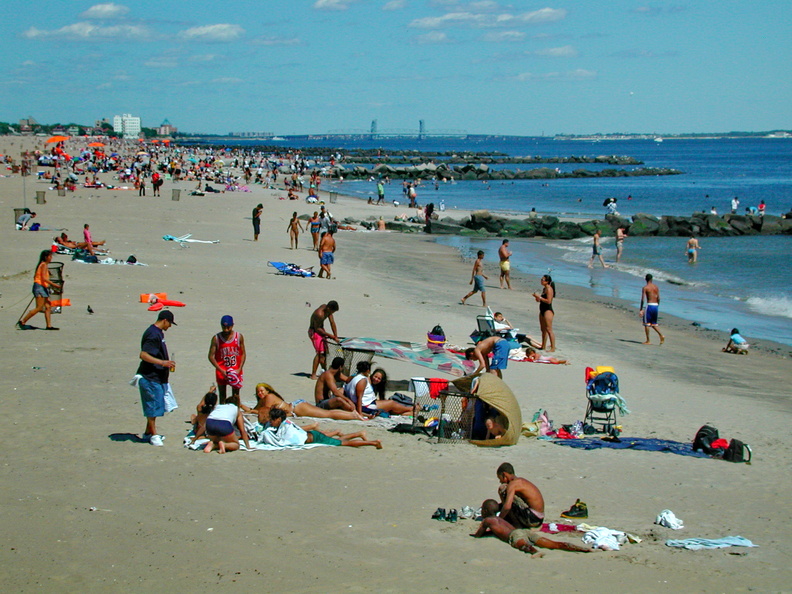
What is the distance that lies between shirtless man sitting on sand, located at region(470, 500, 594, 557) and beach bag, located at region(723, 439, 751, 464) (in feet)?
10.4

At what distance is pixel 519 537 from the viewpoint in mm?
6312

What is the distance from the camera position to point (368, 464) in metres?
8.05

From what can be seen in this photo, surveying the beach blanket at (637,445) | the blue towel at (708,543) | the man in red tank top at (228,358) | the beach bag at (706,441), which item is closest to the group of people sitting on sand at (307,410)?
the man in red tank top at (228,358)

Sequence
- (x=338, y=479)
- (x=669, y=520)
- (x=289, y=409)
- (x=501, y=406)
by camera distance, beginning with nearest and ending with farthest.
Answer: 1. (x=669, y=520)
2. (x=338, y=479)
3. (x=501, y=406)
4. (x=289, y=409)

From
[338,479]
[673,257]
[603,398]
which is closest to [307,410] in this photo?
[338,479]

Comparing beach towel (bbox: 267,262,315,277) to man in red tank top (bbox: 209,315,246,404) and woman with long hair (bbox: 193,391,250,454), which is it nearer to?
man in red tank top (bbox: 209,315,246,404)

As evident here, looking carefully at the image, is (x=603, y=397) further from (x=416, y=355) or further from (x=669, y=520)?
(x=669, y=520)

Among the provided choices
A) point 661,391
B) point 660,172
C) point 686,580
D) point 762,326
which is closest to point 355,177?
point 660,172

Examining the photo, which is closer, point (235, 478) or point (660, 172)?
point (235, 478)

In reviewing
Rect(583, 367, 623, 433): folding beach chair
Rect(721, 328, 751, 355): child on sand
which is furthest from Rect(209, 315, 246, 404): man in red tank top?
Rect(721, 328, 751, 355): child on sand

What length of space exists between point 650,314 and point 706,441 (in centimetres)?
673

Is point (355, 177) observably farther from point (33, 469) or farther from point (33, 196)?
point (33, 469)

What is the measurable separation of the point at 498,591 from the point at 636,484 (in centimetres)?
291

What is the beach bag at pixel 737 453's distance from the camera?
8656 millimetres
